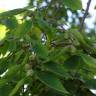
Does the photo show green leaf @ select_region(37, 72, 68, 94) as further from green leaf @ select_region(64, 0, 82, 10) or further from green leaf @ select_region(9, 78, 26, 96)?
green leaf @ select_region(64, 0, 82, 10)

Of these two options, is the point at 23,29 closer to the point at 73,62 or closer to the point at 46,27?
the point at 46,27

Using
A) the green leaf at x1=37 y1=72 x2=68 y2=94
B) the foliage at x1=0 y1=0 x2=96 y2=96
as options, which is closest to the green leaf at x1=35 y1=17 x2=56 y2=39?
the foliage at x1=0 y1=0 x2=96 y2=96

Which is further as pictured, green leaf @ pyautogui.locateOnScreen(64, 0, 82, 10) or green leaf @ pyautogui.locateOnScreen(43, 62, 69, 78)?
green leaf @ pyautogui.locateOnScreen(64, 0, 82, 10)

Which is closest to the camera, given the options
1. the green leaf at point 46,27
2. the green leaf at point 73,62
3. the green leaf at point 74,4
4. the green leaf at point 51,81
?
the green leaf at point 51,81

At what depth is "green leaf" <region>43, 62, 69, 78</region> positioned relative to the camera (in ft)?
4.25

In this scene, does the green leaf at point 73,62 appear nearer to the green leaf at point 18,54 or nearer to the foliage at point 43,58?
the foliage at point 43,58

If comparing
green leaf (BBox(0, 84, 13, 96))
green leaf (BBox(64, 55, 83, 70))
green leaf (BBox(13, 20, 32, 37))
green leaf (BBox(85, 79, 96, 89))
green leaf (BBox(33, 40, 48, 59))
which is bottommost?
green leaf (BBox(85, 79, 96, 89))

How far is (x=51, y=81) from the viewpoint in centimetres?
127

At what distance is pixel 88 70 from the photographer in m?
1.38

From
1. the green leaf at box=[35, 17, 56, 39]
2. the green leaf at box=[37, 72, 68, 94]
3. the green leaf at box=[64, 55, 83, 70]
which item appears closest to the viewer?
the green leaf at box=[37, 72, 68, 94]

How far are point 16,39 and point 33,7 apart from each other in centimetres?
14

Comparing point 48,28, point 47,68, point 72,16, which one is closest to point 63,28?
point 48,28

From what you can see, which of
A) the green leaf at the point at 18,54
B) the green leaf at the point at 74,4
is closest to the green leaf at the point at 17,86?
the green leaf at the point at 18,54

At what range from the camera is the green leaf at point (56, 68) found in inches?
51.0
